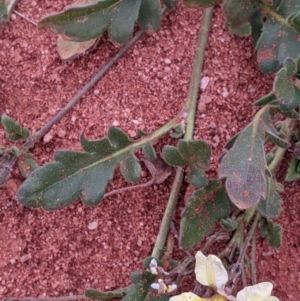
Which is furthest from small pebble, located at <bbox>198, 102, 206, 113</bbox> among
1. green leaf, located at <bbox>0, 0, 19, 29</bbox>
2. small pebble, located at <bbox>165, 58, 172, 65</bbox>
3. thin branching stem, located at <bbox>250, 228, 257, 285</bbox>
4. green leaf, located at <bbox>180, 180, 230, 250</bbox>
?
green leaf, located at <bbox>0, 0, 19, 29</bbox>

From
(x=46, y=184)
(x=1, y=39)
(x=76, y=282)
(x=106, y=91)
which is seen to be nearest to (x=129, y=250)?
(x=76, y=282)

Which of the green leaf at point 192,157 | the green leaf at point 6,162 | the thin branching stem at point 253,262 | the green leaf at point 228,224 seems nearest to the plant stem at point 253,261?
the thin branching stem at point 253,262

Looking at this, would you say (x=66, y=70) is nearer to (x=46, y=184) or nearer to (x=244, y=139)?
(x=46, y=184)

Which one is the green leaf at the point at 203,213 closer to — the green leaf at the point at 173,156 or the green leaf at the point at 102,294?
the green leaf at the point at 173,156

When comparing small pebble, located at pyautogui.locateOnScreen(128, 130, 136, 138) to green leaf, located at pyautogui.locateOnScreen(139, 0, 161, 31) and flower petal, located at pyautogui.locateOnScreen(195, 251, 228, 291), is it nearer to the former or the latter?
green leaf, located at pyautogui.locateOnScreen(139, 0, 161, 31)

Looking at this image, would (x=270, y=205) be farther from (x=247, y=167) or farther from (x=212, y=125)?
(x=212, y=125)

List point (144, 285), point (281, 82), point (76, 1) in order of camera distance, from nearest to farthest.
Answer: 1. point (281, 82)
2. point (144, 285)
3. point (76, 1)

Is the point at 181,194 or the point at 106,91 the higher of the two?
the point at 106,91
